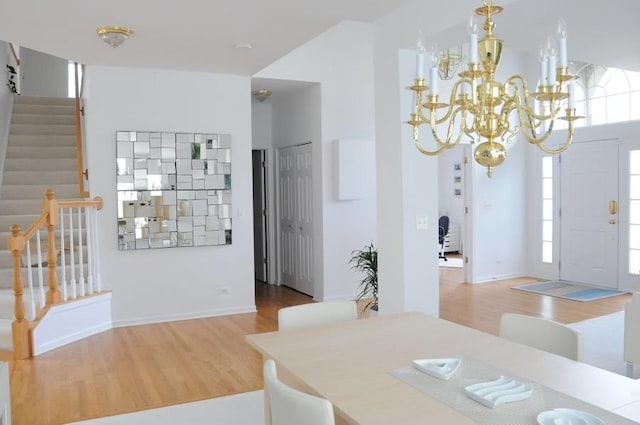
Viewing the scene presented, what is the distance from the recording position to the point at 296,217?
761 centimetres

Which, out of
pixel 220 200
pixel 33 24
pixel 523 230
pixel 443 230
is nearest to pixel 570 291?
pixel 523 230

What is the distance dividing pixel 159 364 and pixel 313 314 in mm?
2225

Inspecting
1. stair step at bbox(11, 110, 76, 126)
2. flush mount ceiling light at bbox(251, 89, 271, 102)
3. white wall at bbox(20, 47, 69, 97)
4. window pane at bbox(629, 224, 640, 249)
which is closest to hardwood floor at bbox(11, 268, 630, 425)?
window pane at bbox(629, 224, 640, 249)

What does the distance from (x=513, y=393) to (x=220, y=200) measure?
4859 millimetres

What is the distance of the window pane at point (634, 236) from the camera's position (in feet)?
23.0

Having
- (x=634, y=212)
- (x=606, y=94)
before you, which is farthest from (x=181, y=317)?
(x=606, y=94)

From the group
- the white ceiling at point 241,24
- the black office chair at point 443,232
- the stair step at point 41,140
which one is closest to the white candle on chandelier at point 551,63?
the white ceiling at point 241,24

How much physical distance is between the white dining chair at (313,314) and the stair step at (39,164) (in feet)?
18.5

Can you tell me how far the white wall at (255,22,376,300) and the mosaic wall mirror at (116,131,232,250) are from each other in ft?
4.01

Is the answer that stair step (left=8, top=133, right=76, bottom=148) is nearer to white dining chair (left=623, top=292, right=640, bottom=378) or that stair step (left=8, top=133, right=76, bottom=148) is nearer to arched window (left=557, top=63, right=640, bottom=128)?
arched window (left=557, top=63, right=640, bottom=128)

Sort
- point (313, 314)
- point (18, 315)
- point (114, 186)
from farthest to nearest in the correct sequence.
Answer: point (114, 186), point (18, 315), point (313, 314)

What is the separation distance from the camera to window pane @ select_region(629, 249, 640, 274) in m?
7.03

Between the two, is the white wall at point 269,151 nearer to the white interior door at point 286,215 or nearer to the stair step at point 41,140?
the white interior door at point 286,215

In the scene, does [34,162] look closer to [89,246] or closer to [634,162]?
[89,246]
